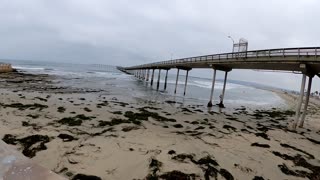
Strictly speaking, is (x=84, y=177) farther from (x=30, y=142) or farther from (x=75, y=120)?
(x=75, y=120)

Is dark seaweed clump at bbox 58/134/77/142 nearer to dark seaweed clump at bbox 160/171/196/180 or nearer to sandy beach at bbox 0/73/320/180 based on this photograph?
sandy beach at bbox 0/73/320/180

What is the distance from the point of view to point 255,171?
959 centimetres

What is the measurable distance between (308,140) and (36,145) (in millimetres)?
14417

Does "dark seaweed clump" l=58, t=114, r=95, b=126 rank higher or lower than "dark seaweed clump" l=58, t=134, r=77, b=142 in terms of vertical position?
lower

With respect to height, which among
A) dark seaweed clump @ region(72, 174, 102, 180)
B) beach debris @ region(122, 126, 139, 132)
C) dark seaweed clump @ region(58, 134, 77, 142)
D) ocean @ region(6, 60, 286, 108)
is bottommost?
ocean @ region(6, 60, 286, 108)

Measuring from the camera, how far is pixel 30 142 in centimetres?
1034

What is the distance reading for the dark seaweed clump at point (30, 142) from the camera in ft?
31.3

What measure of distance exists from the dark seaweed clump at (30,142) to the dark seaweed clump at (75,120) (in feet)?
9.88

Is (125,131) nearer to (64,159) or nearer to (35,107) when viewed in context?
(64,159)

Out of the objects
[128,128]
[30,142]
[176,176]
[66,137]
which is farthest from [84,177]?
[128,128]

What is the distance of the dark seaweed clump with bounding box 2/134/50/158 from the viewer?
9.53 meters

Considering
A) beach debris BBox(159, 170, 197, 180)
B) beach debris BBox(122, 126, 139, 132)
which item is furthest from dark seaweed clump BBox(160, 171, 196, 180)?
beach debris BBox(122, 126, 139, 132)

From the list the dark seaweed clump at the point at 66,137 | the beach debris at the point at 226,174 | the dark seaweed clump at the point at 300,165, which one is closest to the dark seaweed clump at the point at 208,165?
the beach debris at the point at 226,174

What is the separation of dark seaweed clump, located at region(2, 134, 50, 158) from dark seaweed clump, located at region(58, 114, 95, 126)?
301 centimetres
